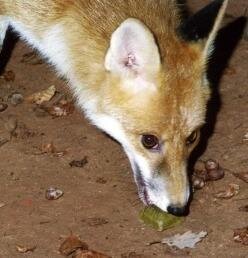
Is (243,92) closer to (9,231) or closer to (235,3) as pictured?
(235,3)

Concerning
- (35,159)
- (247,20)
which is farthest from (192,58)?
(247,20)

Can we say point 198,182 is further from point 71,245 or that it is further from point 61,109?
point 61,109

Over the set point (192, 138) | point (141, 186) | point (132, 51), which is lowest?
point (141, 186)

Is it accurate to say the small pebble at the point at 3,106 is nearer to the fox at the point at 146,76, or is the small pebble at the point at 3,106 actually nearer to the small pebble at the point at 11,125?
the small pebble at the point at 11,125

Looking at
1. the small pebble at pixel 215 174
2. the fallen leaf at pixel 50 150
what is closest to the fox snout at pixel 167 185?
the small pebble at pixel 215 174

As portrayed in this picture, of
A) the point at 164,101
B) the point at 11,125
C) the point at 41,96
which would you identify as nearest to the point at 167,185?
the point at 164,101

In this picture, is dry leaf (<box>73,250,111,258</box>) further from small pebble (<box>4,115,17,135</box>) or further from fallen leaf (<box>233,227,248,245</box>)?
small pebble (<box>4,115,17,135</box>)
